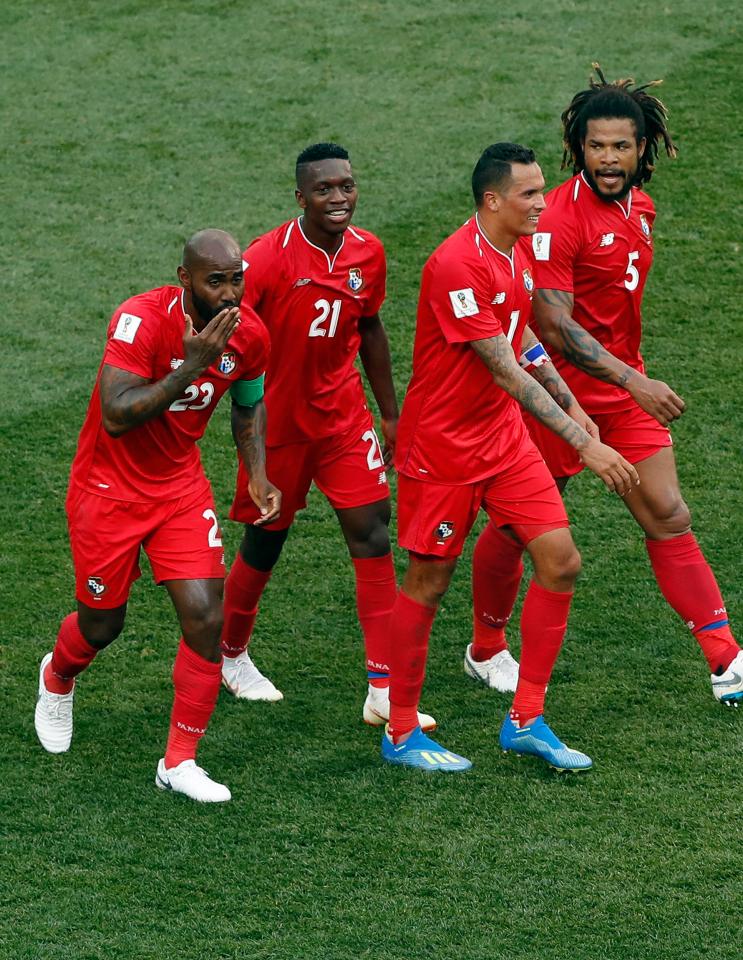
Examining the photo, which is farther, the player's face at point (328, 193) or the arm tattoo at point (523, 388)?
the player's face at point (328, 193)

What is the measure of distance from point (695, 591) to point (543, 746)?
0.98 meters

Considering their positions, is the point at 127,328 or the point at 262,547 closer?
the point at 127,328

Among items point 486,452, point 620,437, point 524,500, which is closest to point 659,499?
point 620,437

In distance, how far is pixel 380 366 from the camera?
21.7ft

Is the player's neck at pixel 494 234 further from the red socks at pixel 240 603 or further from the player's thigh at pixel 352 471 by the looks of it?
the red socks at pixel 240 603

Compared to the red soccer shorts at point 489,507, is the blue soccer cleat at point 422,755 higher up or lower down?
lower down

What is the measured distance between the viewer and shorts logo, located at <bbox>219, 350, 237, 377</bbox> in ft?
19.1

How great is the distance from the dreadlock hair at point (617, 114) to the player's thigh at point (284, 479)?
1.56 meters

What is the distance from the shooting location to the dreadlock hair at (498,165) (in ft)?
18.9

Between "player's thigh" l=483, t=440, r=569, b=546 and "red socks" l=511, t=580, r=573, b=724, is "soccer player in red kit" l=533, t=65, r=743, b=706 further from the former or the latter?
"red socks" l=511, t=580, r=573, b=724

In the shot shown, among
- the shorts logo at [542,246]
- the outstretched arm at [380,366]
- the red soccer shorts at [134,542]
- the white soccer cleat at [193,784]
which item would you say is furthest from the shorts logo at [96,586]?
the shorts logo at [542,246]

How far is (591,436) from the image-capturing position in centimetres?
579

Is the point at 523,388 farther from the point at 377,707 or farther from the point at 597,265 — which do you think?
the point at 377,707

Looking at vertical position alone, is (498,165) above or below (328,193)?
above
